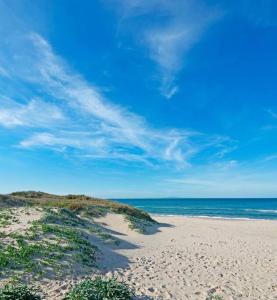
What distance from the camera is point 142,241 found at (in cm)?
2189

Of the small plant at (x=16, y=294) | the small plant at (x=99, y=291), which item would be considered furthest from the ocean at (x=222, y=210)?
the small plant at (x=16, y=294)

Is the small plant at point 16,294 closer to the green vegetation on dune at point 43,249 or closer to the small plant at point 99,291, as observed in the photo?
the small plant at point 99,291

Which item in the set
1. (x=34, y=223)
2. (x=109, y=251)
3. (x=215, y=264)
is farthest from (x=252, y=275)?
(x=34, y=223)

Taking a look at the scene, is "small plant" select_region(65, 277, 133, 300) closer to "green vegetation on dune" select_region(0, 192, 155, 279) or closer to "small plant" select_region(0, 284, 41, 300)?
"small plant" select_region(0, 284, 41, 300)

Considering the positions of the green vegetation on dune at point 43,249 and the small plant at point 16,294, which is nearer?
the small plant at point 16,294

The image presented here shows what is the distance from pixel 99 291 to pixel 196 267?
285 inches

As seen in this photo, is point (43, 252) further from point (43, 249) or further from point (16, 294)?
point (16, 294)

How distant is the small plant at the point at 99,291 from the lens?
28.9 feet

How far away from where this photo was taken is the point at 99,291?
911cm

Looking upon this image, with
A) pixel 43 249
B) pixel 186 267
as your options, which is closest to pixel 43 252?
pixel 43 249

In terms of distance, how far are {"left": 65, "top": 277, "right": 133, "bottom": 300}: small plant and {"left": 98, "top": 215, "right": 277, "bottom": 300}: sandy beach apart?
1.40 metres

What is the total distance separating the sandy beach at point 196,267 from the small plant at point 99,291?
4.59ft

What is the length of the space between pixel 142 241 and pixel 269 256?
769cm

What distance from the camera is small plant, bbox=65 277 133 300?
8.81 metres
